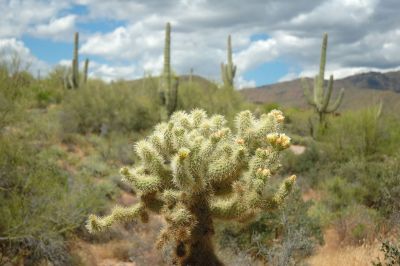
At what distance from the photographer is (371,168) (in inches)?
665

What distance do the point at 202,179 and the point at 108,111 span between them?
22.1 m

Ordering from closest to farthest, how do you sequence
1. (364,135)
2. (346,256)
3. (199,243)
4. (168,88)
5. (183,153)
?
(183,153) → (199,243) → (346,256) → (364,135) → (168,88)

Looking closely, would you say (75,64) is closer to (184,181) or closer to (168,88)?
(168,88)

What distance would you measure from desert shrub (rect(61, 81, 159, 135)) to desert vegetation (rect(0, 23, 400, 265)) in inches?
2.7

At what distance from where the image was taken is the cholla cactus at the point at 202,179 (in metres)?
4.88

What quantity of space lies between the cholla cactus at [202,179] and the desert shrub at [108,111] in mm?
19878

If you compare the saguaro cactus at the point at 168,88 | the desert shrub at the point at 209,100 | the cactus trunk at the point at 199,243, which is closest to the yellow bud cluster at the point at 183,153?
the cactus trunk at the point at 199,243

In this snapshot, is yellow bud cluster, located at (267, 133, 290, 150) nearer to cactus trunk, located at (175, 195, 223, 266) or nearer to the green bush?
cactus trunk, located at (175, 195, 223, 266)

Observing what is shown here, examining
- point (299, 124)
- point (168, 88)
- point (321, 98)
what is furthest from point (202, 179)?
point (299, 124)

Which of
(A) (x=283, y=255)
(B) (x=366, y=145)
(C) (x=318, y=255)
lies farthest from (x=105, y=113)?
(A) (x=283, y=255)

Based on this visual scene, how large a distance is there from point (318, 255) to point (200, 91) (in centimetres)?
1916

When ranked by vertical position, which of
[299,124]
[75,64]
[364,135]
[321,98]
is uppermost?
[75,64]

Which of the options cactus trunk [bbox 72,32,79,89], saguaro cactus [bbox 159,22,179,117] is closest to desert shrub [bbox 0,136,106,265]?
saguaro cactus [bbox 159,22,179,117]

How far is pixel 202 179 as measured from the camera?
494 centimetres
